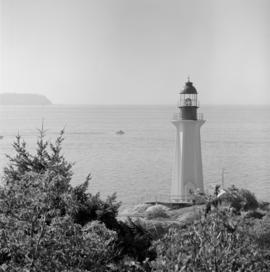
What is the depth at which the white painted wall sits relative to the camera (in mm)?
24344

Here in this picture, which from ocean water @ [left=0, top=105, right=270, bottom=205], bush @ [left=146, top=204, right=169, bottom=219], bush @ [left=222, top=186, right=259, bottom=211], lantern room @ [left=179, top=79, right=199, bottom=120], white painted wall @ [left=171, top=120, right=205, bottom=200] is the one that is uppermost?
lantern room @ [left=179, top=79, right=199, bottom=120]

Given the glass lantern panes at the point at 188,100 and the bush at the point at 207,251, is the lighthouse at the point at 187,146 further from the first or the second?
the bush at the point at 207,251

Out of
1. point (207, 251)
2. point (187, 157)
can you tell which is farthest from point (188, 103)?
point (207, 251)

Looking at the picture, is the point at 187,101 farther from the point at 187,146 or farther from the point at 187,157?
the point at 187,157

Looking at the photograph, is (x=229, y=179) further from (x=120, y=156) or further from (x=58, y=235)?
(x=58, y=235)

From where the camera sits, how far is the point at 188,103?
24.5m

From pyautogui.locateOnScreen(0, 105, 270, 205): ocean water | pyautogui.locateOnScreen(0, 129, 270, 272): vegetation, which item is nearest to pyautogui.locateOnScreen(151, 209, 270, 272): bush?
pyautogui.locateOnScreen(0, 129, 270, 272): vegetation

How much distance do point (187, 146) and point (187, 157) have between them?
0.49 meters

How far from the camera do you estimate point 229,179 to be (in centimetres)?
4769

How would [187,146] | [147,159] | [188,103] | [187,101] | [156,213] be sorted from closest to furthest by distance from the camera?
[156,213], [187,146], [188,103], [187,101], [147,159]

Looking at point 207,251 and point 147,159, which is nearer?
point 207,251

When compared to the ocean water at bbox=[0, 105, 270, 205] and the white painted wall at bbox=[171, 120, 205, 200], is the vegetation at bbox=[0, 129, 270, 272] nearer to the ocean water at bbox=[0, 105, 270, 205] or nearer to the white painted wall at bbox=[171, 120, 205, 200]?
the white painted wall at bbox=[171, 120, 205, 200]

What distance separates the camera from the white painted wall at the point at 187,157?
958 inches

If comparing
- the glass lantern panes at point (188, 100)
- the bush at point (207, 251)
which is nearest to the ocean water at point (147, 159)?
the glass lantern panes at point (188, 100)
